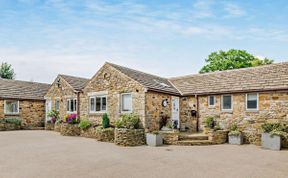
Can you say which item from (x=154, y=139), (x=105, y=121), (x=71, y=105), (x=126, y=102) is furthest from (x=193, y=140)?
(x=71, y=105)

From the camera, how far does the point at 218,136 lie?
15312 millimetres

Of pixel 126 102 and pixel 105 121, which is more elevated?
pixel 126 102

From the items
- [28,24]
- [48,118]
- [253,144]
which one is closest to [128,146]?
[253,144]

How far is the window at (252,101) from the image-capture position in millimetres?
16219

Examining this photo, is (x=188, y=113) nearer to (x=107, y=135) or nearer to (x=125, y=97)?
(x=125, y=97)

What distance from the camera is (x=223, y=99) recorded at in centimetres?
1772

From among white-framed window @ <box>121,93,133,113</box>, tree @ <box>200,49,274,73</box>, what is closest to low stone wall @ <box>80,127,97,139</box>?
white-framed window @ <box>121,93,133,113</box>

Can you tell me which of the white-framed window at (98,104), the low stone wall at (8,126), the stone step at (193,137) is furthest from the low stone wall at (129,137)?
the low stone wall at (8,126)

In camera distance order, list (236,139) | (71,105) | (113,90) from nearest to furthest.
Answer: (236,139), (113,90), (71,105)

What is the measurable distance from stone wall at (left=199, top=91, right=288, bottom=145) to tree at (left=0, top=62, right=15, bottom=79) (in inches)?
1643

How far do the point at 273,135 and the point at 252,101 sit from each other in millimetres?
3674

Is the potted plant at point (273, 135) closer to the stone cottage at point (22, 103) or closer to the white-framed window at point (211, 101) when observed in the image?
the white-framed window at point (211, 101)

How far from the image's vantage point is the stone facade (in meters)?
26.1

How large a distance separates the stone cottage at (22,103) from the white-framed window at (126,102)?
14348 millimetres
